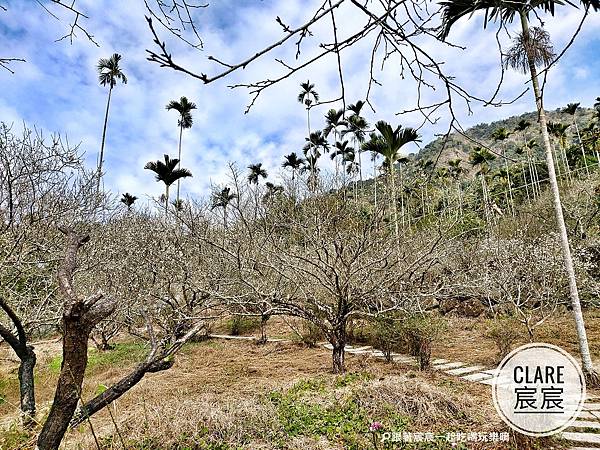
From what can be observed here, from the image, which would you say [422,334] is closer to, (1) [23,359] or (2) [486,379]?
(2) [486,379]

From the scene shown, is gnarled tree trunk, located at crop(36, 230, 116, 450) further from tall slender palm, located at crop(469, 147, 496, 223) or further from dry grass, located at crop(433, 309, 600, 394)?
tall slender palm, located at crop(469, 147, 496, 223)

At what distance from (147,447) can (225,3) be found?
4120 mm

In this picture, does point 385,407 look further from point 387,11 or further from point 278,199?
point 278,199

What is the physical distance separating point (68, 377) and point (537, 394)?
14.8 feet

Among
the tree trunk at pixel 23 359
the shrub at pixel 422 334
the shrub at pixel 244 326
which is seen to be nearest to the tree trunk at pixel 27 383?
the tree trunk at pixel 23 359

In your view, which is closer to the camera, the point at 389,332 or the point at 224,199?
the point at 389,332

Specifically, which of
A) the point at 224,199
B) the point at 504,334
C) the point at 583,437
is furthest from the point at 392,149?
the point at 583,437

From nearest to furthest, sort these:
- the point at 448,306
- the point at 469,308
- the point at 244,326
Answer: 1. the point at 448,306
2. the point at 469,308
3. the point at 244,326

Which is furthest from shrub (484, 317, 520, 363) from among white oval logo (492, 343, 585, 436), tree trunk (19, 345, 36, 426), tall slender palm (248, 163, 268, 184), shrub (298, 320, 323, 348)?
tall slender palm (248, 163, 268, 184)

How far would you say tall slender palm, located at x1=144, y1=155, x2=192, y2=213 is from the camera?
18.3 m

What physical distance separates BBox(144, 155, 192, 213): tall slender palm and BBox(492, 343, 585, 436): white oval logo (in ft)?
52.2

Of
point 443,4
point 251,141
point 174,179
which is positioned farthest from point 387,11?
point 174,179

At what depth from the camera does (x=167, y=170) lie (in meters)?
18.4

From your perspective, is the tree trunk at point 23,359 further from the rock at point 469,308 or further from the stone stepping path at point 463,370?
the rock at point 469,308
